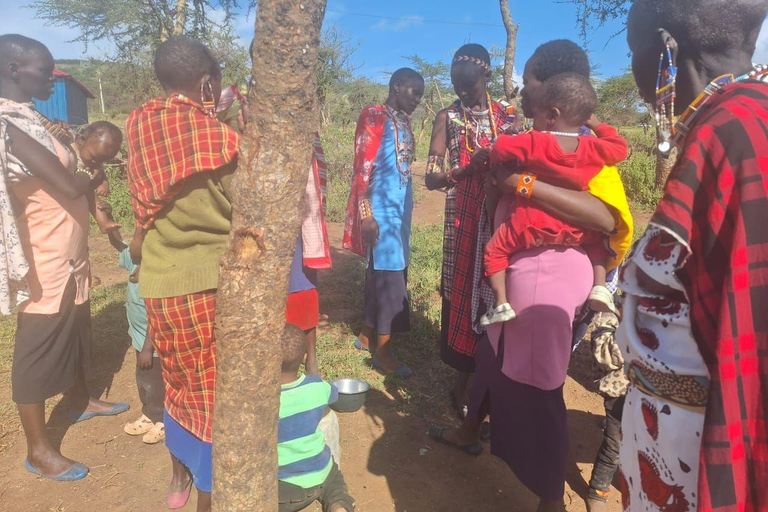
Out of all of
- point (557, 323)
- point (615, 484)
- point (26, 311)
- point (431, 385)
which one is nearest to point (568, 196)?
point (557, 323)

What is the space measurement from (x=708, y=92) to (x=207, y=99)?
175cm

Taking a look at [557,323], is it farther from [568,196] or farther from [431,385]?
[431,385]

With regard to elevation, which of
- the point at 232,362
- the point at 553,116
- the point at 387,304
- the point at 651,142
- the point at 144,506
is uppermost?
the point at 651,142

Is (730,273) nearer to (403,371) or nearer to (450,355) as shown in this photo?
(450,355)

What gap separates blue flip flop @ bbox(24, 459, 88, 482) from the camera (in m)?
2.67

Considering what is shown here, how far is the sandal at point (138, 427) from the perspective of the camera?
3090 mm

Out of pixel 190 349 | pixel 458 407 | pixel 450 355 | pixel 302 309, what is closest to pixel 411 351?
pixel 458 407

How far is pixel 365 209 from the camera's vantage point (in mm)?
3693

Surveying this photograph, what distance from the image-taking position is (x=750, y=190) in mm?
924

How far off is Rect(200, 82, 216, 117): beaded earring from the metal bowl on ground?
5.54 feet

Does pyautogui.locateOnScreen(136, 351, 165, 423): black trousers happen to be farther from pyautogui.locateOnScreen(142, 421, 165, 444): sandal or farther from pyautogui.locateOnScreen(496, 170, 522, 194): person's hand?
pyautogui.locateOnScreen(496, 170, 522, 194): person's hand

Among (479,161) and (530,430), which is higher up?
(479,161)

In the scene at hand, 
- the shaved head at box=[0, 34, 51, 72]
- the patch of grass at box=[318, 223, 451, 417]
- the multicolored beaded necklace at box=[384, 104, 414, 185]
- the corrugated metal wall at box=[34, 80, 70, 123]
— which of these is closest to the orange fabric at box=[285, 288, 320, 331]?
the patch of grass at box=[318, 223, 451, 417]

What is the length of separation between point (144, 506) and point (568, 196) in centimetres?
244
